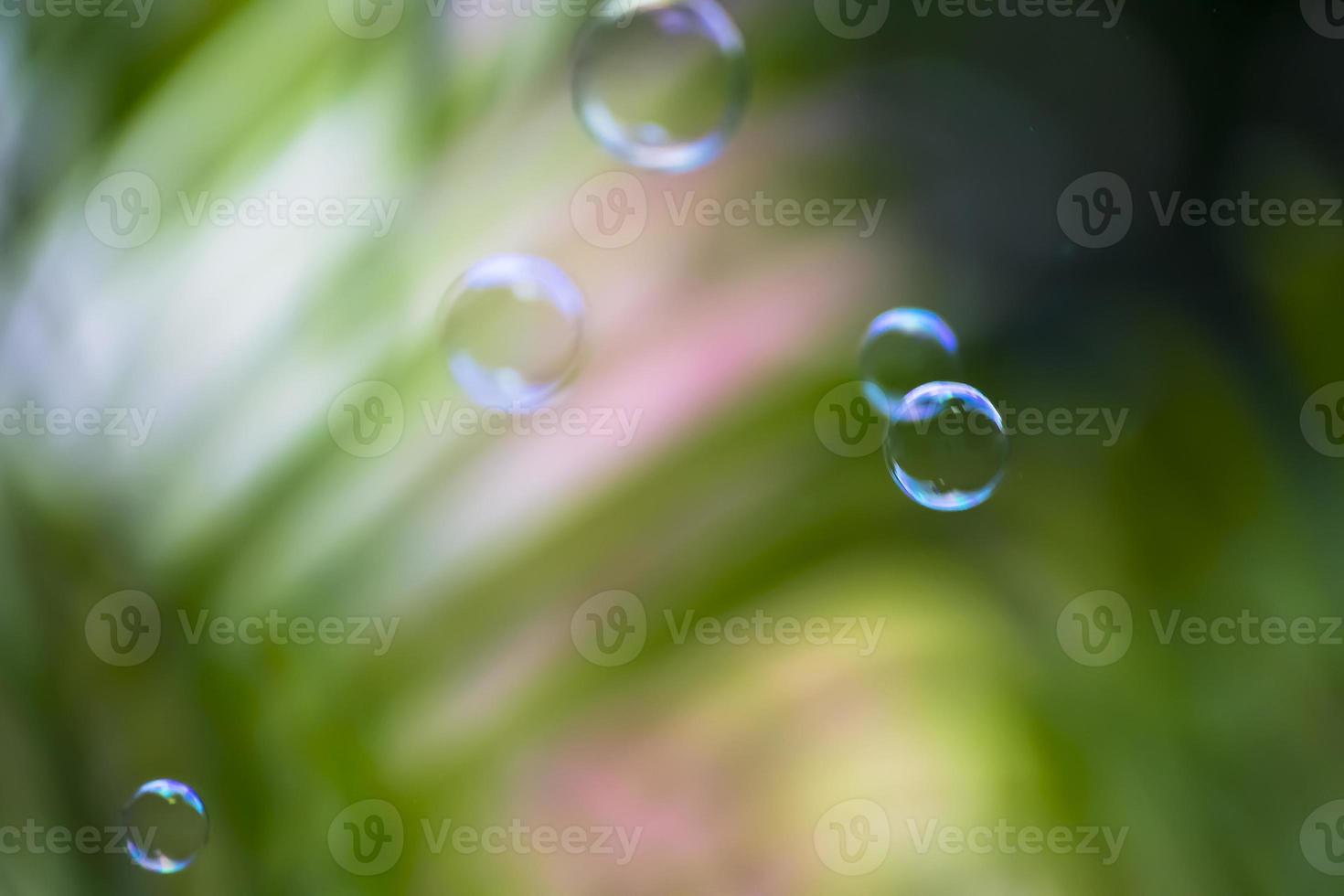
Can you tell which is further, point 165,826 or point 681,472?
point 681,472

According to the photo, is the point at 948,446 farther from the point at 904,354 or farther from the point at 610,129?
the point at 610,129

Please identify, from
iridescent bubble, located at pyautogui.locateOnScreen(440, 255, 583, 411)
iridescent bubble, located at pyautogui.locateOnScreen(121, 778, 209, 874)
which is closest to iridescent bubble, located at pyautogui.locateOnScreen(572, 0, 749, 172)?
iridescent bubble, located at pyautogui.locateOnScreen(440, 255, 583, 411)

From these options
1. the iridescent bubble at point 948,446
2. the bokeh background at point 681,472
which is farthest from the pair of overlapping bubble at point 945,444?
the bokeh background at point 681,472

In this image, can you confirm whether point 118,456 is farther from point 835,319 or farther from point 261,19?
point 835,319

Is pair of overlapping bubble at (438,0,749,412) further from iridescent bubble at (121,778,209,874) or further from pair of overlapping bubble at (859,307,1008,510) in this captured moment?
iridescent bubble at (121,778,209,874)

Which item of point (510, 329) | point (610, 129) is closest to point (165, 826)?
point (510, 329)
